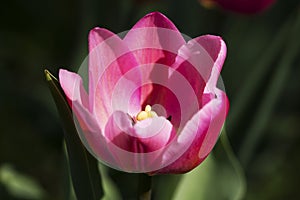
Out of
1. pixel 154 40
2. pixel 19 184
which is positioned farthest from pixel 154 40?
pixel 19 184

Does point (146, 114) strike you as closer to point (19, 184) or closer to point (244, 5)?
point (244, 5)

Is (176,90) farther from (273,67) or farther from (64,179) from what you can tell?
(273,67)

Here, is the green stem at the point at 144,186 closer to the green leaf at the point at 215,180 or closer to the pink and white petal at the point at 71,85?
the pink and white petal at the point at 71,85

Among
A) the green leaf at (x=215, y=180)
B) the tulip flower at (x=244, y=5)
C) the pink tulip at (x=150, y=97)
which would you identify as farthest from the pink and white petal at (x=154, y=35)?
the tulip flower at (x=244, y=5)

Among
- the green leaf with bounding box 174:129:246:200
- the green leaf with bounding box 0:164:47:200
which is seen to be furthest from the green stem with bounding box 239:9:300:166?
the green leaf with bounding box 0:164:47:200

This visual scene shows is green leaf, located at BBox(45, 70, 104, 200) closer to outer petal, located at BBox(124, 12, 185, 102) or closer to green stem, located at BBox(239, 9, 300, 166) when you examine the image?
outer petal, located at BBox(124, 12, 185, 102)

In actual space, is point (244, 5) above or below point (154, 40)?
below
